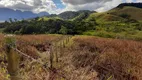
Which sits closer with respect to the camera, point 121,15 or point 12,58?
point 12,58

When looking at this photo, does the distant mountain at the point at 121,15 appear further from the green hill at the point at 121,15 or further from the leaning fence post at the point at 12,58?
the leaning fence post at the point at 12,58

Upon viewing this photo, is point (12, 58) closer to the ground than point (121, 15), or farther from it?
closer to the ground

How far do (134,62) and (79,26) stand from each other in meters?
69.4

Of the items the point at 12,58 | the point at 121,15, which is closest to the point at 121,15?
the point at 121,15

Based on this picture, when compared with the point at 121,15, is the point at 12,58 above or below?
below

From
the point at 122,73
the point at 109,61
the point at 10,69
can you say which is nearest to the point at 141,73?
the point at 122,73

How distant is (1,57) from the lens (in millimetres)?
9023

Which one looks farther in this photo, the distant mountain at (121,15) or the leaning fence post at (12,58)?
the distant mountain at (121,15)

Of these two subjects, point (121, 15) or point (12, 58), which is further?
point (121, 15)

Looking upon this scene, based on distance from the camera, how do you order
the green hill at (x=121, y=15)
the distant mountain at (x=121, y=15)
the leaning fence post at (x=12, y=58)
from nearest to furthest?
the leaning fence post at (x=12, y=58) → the distant mountain at (x=121, y=15) → the green hill at (x=121, y=15)

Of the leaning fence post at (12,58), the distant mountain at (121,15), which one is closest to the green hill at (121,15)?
the distant mountain at (121,15)

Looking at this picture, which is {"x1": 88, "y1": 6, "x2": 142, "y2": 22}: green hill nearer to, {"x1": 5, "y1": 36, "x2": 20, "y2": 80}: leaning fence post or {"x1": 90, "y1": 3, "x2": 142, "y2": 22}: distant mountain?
{"x1": 90, "y1": 3, "x2": 142, "y2": 22}: distant mountain

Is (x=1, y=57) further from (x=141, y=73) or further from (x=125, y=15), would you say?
(x=125, y=15)

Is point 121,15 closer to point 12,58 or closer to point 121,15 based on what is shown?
point 121,15
